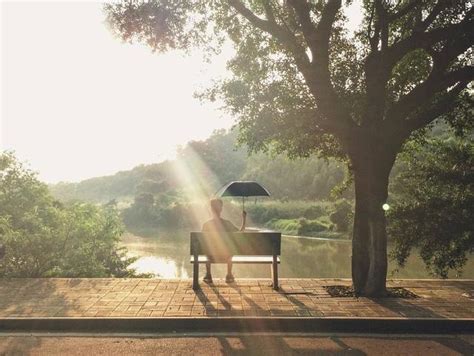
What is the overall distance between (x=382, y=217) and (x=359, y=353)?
3081 millimetres

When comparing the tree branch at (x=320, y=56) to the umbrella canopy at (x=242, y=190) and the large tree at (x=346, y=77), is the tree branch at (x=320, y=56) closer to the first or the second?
the large tree at (x=346, y=77)

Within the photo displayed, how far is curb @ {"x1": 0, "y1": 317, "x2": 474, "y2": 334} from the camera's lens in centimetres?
589

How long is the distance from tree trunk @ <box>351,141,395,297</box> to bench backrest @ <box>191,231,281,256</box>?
4.84 ft

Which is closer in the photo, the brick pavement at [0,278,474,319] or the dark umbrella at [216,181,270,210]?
the brick pavement at [0,278,474,319]

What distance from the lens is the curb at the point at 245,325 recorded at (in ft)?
19.3

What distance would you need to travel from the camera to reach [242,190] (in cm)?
925

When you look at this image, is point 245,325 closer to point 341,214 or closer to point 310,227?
point 341,214

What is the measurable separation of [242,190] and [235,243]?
154 cm

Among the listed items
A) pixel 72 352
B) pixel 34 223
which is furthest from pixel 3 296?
pixel 34 223

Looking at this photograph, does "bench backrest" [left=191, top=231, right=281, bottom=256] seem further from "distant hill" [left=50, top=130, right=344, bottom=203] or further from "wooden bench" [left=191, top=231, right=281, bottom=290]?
"distant hill" [left=50, top=130, right=344, bottom=203]

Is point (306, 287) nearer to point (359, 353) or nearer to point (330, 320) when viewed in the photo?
point (330, 320)

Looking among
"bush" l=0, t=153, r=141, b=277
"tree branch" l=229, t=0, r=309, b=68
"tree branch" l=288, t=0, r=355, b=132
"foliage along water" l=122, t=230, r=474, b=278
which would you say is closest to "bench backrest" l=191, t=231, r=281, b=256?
"tree branch" l=288, t=0, r=355, b=132

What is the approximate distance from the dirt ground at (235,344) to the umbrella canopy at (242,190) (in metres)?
3.76

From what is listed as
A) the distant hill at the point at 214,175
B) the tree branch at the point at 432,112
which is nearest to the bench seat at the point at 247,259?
the tree branch at the point at 432,112
